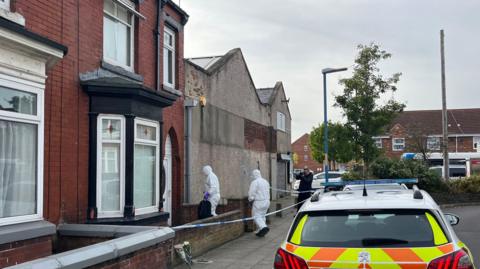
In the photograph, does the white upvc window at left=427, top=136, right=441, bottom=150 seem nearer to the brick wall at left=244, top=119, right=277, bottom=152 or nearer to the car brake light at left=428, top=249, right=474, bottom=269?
the brick wall at left=244, top=119, right=277, bottom=152

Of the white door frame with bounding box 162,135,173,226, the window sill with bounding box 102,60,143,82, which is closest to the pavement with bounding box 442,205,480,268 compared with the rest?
the white door frame with bounding box 162,135,173,226

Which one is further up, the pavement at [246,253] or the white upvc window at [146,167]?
the white upvc window at [146,167]

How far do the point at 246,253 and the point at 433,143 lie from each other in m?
A: 48.1

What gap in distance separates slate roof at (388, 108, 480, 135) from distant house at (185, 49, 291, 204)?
132 feet

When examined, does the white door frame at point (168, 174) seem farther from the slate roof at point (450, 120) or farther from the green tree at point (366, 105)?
the slate roof at point (450, 120)

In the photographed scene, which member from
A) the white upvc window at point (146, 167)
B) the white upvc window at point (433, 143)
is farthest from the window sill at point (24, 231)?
the white upvc window at point (433, 143)

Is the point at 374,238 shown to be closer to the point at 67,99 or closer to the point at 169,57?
the point at 67,99

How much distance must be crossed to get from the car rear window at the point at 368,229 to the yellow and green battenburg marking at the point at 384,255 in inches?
1.4

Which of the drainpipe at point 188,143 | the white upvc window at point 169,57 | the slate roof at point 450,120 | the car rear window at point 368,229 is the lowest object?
the car rear window at point 368,229

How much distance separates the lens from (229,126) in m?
19.2

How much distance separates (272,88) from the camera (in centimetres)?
2912

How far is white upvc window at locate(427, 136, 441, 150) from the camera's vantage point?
52381mm

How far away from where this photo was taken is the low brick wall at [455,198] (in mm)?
23386

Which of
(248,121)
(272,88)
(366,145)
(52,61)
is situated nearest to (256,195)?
(52,61)
